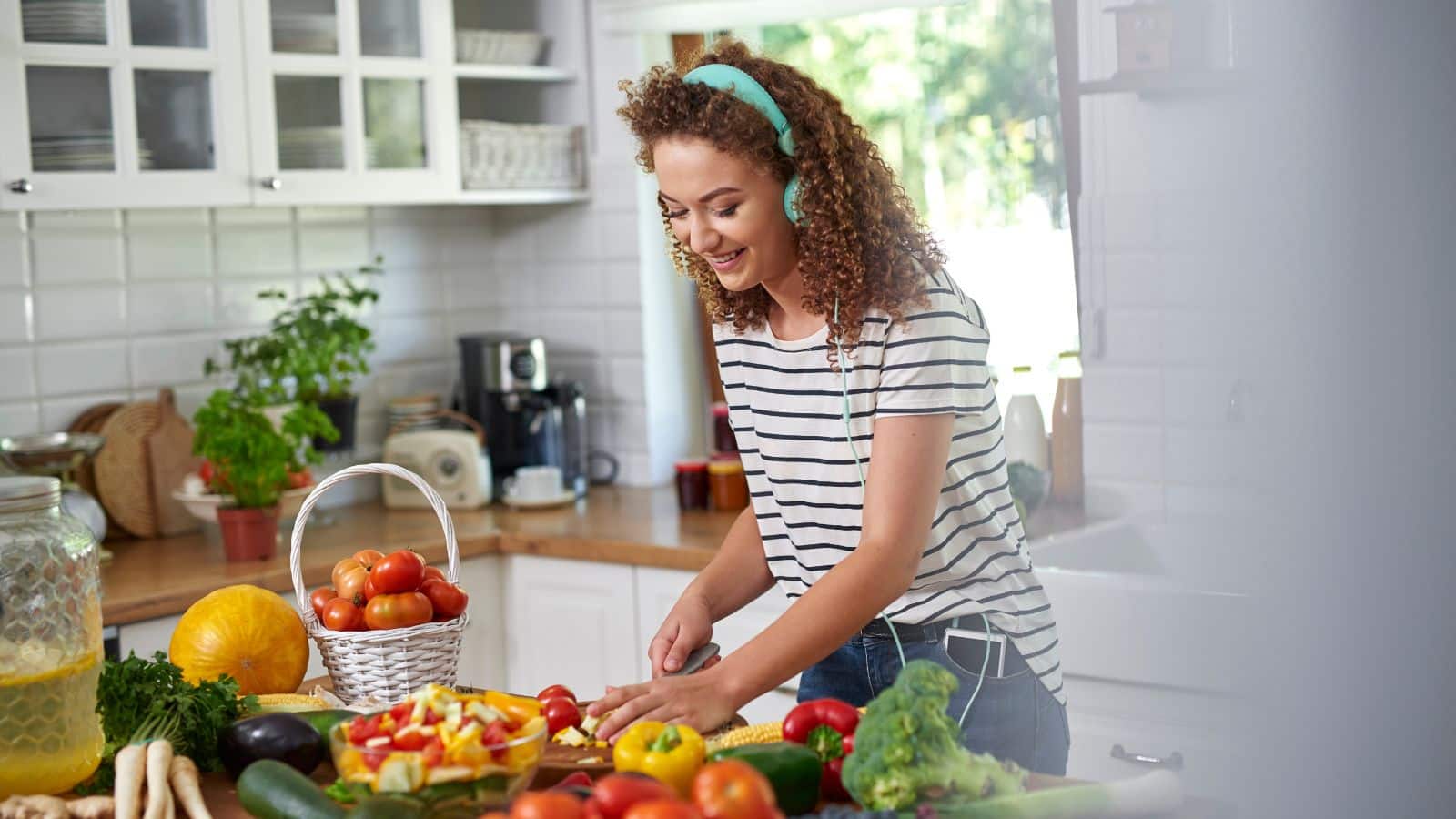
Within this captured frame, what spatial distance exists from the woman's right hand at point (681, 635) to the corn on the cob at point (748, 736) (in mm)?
258

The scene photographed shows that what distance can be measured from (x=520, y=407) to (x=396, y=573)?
1781 millimetres

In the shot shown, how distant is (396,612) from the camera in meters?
1.69

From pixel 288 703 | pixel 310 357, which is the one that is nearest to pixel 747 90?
pixel 288 703

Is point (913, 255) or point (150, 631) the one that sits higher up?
point (913, 255)

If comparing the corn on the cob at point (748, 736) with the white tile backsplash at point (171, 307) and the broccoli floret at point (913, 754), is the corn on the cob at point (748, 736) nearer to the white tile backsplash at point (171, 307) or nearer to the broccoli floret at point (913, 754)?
the broccoli floret at point (913, 754)

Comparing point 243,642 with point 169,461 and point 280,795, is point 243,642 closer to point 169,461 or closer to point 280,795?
point 280,795

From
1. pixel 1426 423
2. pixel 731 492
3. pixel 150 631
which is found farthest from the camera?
pixel 731 492

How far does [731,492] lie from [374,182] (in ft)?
3.12

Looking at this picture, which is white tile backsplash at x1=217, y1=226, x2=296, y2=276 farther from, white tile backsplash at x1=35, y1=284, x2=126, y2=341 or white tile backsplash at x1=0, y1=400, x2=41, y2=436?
white tile backsplash at x1=0, y1=400, x2=41, y2=436

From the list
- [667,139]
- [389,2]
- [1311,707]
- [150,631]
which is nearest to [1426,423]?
[1311,707]

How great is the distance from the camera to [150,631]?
8.64 ft

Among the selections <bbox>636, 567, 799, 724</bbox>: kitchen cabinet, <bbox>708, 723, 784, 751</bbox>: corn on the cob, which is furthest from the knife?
<bbox>636, 567, 799, 724</bbox>: kitchen cabinet

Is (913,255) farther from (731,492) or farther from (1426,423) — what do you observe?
(731,492)

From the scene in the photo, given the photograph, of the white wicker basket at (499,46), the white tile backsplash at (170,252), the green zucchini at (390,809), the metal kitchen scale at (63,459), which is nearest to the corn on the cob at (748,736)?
the green zucchini at (390,809)
